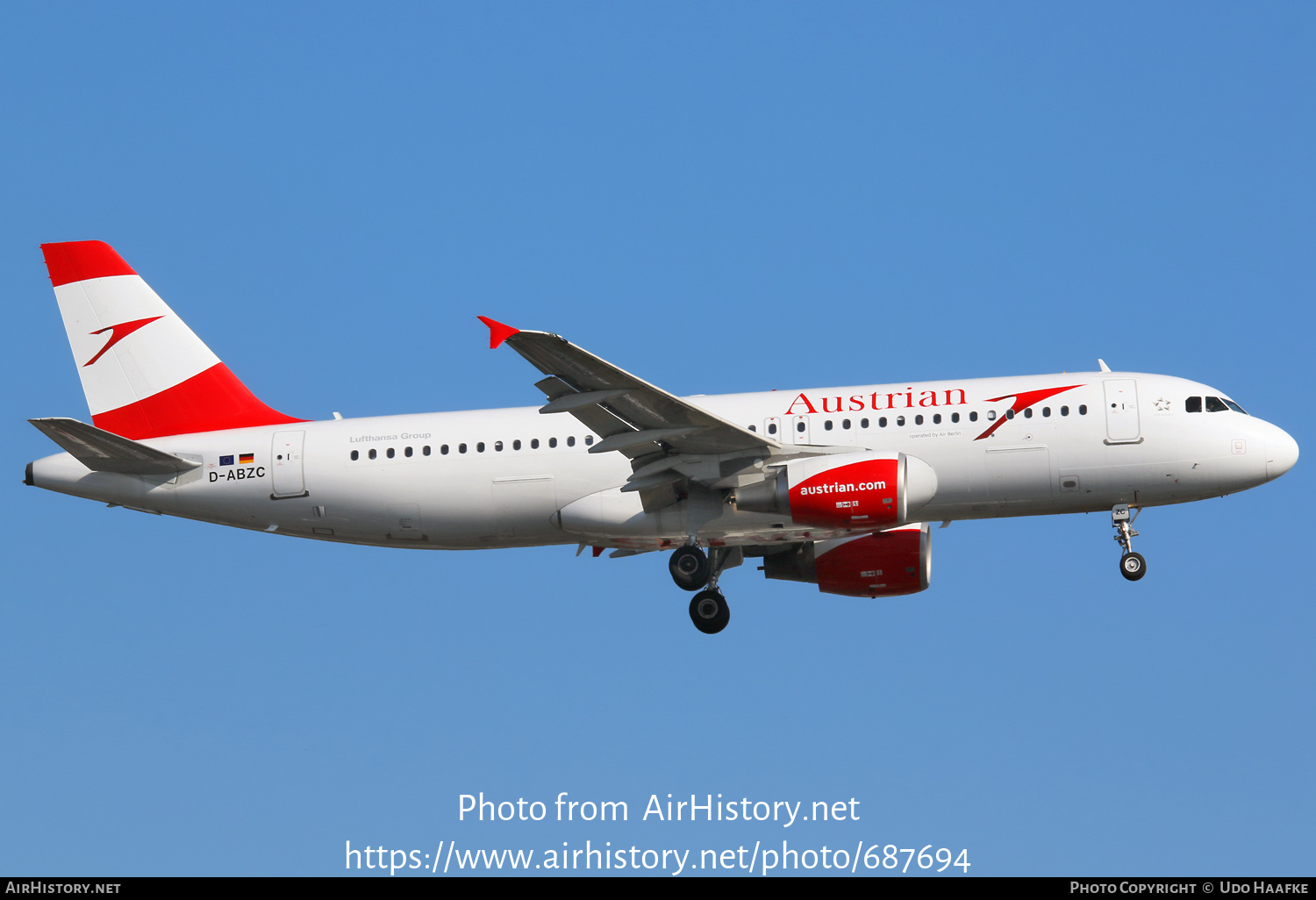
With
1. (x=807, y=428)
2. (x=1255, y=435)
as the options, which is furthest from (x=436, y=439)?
(x=1255, y=435)

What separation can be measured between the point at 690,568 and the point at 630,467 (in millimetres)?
2683

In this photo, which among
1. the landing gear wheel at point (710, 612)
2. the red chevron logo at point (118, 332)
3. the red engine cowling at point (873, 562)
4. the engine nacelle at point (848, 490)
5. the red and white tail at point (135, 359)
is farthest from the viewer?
the red chevron logo at point (118, 332)

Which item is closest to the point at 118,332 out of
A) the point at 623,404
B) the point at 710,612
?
the point at 623,404

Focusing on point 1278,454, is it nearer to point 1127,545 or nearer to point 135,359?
point 1127,545

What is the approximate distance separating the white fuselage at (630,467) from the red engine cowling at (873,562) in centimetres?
293

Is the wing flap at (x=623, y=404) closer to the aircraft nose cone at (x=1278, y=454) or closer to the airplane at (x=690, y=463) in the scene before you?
the airplane at (x=690, y=463)

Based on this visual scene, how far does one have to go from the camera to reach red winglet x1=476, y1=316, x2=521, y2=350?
28.8 m

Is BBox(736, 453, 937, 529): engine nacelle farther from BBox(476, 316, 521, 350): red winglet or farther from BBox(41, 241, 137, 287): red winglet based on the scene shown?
BBox(41, 241, 137, 287): red winglet

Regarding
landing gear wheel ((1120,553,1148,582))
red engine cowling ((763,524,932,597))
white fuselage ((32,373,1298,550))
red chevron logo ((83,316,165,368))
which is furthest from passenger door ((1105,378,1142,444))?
red chevron logo ((83,316,165,368))

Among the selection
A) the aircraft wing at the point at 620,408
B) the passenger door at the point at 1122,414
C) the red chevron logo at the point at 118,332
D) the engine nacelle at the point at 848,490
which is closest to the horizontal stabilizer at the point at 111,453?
the red chevron logo at the point at 118,332

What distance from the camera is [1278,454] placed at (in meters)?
33.7

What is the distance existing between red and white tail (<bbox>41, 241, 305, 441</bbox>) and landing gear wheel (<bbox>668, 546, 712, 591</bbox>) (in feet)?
33.2

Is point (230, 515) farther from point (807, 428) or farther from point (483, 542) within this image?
point (807, 428)

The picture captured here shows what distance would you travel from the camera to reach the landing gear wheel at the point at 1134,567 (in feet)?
112
